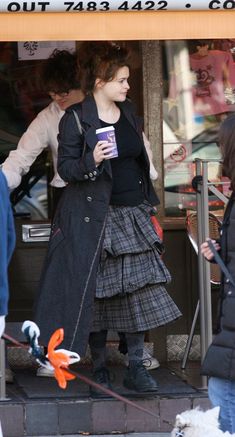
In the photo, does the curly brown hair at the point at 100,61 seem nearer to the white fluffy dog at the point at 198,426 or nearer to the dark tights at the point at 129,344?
the dark tights at the point at 129,344

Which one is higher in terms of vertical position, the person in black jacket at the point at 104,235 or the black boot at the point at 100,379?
the person in black jacket at the point at 104,235

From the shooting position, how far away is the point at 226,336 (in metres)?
4.80

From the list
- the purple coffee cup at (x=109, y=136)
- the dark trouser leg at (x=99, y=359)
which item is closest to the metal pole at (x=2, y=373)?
the dark trouser leg at (x=99, y=359)

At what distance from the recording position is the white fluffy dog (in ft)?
14.4

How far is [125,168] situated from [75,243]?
53 cm

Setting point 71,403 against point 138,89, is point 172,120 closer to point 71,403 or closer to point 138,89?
point 138,89

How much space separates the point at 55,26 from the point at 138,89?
5.93 ft

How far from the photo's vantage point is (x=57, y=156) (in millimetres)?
6668

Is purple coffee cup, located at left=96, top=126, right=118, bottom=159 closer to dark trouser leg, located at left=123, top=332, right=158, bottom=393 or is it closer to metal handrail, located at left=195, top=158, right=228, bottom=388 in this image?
metal handrail, located at left=195, top=158, right=228, bottom=388

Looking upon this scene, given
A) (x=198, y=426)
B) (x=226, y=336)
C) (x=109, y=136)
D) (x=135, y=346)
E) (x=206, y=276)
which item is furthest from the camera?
(x=206, y=276)

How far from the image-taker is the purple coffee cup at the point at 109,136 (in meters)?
6.04

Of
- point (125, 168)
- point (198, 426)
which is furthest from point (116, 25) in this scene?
point (198, 426)

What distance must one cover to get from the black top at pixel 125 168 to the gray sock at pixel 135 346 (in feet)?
2.57

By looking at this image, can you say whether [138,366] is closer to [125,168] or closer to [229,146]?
[125,168]
